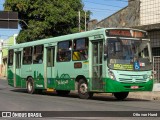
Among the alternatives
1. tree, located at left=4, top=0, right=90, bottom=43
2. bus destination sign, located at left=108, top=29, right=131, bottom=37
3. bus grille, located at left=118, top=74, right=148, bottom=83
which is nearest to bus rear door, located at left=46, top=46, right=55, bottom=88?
bus destination sign, located at left=108, top=29, right=131, bottom=37

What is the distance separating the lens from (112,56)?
18047 mm

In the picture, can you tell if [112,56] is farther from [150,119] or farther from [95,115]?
[150,119]

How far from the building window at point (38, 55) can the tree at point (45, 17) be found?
1262cm

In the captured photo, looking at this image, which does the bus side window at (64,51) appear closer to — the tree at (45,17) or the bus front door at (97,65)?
the bus front door at (97,65)

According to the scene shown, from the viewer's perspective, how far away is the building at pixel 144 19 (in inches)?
1001

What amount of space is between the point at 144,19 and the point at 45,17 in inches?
496

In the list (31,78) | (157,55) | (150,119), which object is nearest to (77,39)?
(31,78)

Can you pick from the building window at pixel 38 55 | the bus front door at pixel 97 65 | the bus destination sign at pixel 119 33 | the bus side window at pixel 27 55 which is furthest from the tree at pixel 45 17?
the bus destination sign at pixel 119 33

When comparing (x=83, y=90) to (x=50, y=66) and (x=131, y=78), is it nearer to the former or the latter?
(x=131, y=78)

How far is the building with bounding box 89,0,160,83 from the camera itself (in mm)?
25438

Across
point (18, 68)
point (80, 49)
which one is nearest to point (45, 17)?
point (18, 68)

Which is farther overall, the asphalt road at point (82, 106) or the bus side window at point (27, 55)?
the bus side window at point (27, 55)

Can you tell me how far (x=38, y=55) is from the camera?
77.6ft

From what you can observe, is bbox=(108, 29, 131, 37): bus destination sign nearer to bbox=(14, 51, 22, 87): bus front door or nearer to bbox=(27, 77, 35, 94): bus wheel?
bbox=(27, 77, 35, 94): bus wheel
